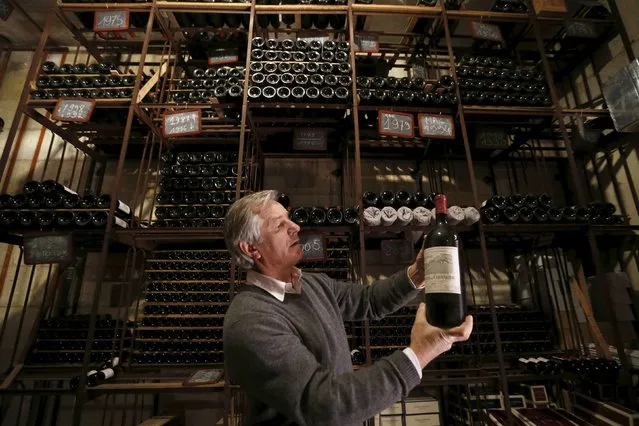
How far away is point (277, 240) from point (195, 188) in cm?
260

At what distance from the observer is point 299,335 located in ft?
3.71

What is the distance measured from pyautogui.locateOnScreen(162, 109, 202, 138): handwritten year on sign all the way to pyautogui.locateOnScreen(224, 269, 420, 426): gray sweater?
2291 mm

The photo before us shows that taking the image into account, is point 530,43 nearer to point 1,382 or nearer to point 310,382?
point 310,382

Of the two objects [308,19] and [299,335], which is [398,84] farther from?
[299,335]

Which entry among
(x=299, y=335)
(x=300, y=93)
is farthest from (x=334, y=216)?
(x=299, y=335)

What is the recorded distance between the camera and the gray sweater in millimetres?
881

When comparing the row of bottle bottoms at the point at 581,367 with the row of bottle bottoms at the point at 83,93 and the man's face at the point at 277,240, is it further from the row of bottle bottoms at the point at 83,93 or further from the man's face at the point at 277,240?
the row of bottle bottoms at the point at 83,93

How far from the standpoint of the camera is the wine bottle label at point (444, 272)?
1032mm

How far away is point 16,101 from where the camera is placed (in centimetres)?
437

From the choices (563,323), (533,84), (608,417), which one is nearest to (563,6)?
(533,84)

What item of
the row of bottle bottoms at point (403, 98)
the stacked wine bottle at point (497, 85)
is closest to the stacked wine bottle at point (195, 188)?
the row of bottle bottoms at point (403, 98)

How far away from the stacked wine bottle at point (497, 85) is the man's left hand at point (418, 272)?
2.74 m

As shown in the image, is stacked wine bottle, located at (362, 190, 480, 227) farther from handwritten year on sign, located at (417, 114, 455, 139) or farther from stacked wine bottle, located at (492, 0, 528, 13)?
stacked wine bottle, located at (492, 0, 528, 13)

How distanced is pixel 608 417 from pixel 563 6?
4113 mm
